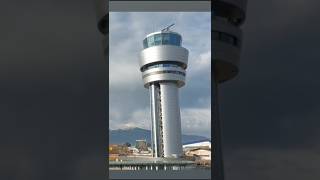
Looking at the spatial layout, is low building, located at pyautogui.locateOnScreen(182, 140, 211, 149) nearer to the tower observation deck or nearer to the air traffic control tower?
the tower observation deck

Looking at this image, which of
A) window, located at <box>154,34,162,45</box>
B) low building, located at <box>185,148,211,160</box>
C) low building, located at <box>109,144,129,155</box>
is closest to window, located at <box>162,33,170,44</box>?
window, located at <box>154,34,162,45</box>

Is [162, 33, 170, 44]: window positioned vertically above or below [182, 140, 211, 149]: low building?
above

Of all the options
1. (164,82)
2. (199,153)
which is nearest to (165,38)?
(164,82)

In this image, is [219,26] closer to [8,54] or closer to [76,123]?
[76,123]

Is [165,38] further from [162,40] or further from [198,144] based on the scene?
[198,144]

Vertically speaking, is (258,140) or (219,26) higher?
(219,26)

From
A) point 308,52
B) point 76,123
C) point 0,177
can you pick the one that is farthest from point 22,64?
point 308,52

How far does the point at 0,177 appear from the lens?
684 cm

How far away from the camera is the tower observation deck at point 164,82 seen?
38.9m

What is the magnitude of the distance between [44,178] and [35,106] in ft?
3.57

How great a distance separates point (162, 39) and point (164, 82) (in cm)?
636

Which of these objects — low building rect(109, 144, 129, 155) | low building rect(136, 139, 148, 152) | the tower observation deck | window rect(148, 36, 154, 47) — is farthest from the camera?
low building rect(109, 144, 129, 155)

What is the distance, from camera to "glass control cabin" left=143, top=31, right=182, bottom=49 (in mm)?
45562

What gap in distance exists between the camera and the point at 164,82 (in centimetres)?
4169
